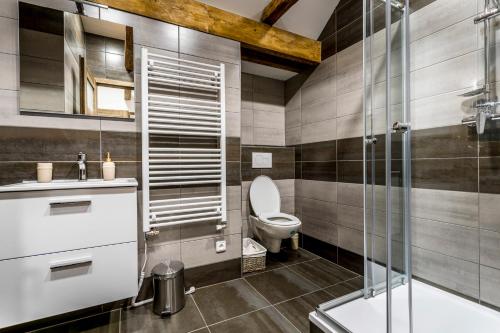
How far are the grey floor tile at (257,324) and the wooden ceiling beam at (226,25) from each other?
7.21 ft

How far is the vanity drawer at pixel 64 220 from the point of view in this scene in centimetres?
116

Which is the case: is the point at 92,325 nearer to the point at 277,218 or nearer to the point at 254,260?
the point at 254,260

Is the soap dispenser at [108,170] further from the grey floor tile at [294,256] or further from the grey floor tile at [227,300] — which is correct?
the grey floor tile at [294,256]

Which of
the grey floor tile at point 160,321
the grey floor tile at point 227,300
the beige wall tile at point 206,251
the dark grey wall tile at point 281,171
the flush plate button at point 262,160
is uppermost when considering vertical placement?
the flush plate button at point 262,160

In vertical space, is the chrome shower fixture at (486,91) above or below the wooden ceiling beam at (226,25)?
below

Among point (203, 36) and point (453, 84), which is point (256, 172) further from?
point (453, 84)

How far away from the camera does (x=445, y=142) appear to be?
1519 millimetres

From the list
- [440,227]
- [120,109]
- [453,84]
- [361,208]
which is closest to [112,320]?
[120,109]

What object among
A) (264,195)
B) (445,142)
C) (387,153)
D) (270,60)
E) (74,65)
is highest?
(270,60)

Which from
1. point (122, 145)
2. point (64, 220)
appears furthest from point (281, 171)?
point (64, 220)

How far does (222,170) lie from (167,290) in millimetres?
953

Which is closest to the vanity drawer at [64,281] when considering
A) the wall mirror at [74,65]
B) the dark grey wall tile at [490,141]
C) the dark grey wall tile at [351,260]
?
the wall mirror at [74,65]

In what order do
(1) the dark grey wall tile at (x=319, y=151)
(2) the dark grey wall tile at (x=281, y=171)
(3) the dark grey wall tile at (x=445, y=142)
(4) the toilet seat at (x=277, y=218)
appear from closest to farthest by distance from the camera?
(3) the dark grey wall tile at (x=445, y=142), (4) the toilet seat at (x=277, y=218), (1) the dark grey wall tile at (x=319, y=151), (2) the dark grey wall tile at (x=281, y=171)

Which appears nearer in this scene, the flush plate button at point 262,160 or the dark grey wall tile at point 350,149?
the dark grey wall tile at point 350,149
